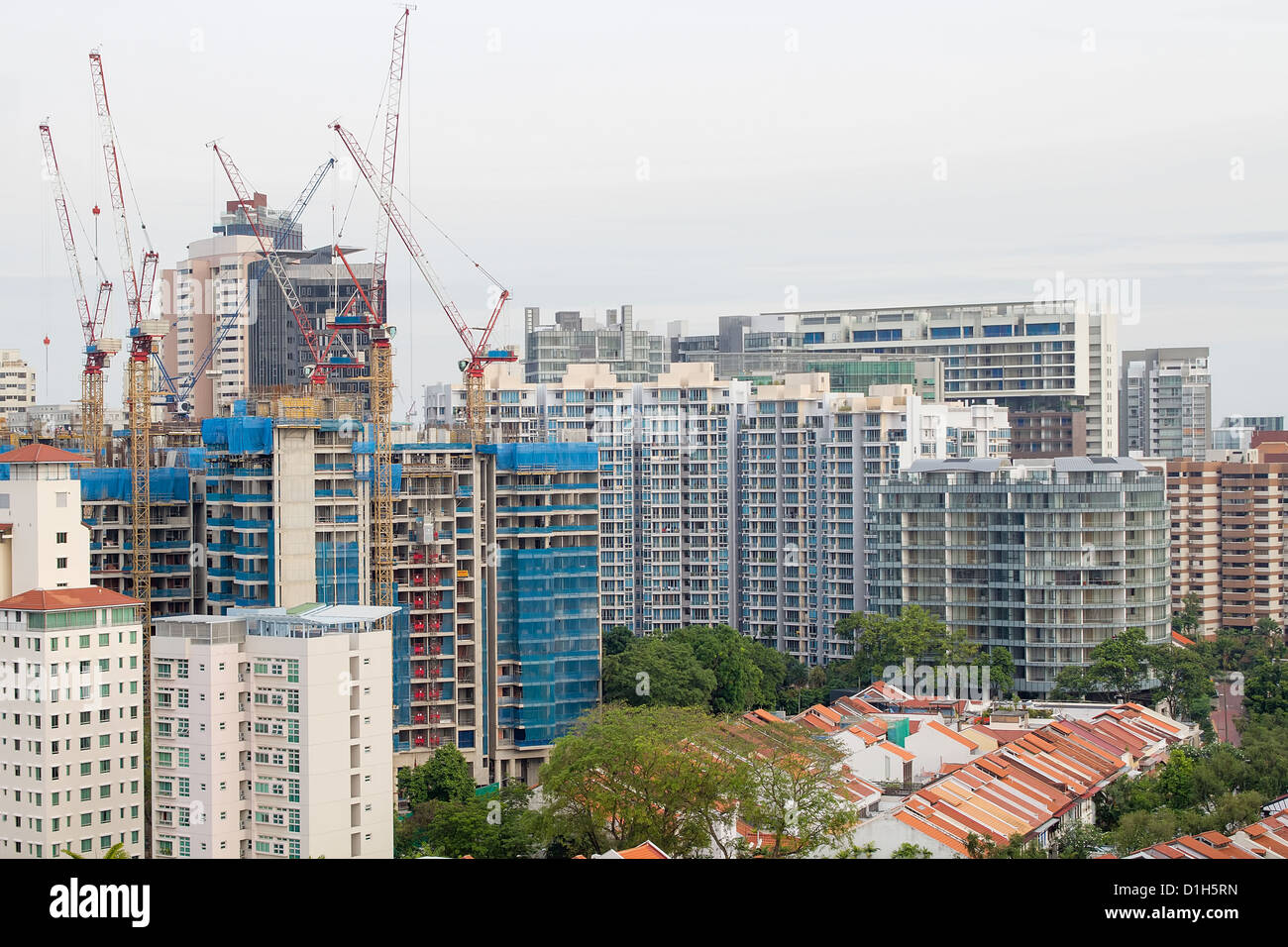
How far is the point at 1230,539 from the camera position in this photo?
69062 mm

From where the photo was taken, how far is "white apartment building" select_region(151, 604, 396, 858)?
2620cm

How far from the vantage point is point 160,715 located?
87.5 feet

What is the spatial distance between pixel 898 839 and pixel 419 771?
42.6 ft

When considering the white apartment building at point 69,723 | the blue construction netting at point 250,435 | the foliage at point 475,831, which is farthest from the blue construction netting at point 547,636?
the white apartment building at point 69,723

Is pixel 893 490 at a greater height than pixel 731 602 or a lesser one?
greater

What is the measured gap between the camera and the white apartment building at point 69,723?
88.7 feet

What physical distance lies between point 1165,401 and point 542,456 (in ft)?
200

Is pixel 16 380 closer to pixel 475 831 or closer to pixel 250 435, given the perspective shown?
pixel 250 435

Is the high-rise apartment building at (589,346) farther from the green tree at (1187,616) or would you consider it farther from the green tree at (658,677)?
the green tree at (658,677)

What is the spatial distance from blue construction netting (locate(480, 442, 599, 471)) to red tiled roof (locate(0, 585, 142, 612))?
14.5 metres

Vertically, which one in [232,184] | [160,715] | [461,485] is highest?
[232,184]
